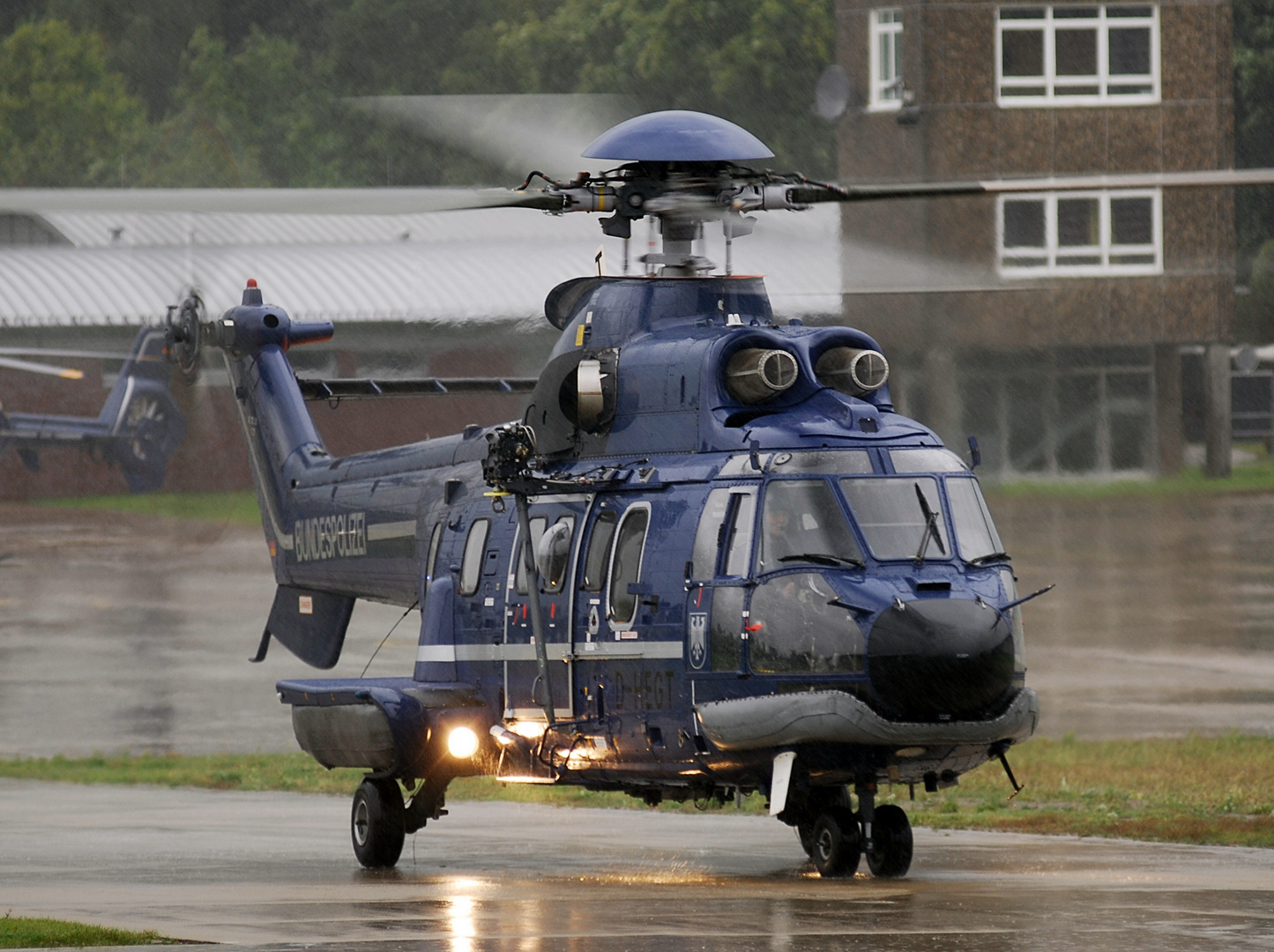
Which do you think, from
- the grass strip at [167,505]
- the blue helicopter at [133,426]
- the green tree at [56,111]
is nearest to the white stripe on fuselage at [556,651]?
the grass strip at [167,505]

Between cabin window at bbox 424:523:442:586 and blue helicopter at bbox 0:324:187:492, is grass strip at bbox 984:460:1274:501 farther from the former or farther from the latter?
cabin window at bbox 424:523:442:586

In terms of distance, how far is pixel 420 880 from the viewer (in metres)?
15.0

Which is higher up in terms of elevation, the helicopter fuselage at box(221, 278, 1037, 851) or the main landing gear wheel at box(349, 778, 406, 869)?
the helicopter fuselage at box(221, 278, 1037, 851)

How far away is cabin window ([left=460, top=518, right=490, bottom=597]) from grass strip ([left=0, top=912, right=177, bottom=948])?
4.67 meters

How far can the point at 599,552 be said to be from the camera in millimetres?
14633

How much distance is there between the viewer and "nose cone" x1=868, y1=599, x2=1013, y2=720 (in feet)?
42.6

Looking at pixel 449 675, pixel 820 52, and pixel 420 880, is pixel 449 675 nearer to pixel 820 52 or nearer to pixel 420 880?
pixel 420 880


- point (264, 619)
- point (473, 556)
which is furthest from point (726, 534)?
point (264, 619)

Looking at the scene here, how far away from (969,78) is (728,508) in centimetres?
1927

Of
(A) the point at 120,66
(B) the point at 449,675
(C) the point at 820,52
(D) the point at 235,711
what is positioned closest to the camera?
(B) the point at 449,675

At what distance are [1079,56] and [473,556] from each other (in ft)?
59.8

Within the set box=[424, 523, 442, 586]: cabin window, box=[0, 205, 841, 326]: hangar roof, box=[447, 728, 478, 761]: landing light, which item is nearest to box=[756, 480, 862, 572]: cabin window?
box=[447, 728, 478, 761]: landing light

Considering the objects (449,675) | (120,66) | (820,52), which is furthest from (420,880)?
(120,66)

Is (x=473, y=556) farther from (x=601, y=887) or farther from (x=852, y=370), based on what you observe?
(x=852, y=370)
